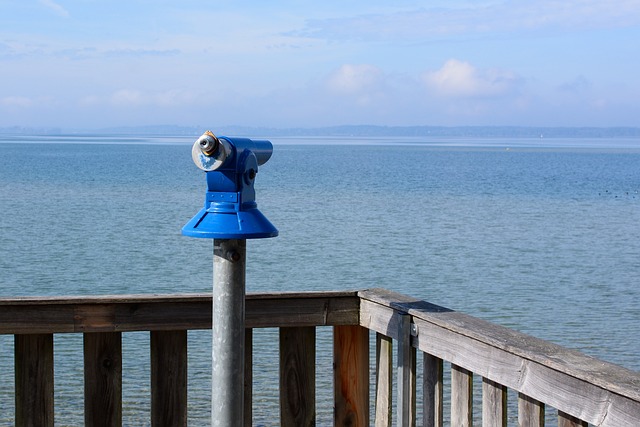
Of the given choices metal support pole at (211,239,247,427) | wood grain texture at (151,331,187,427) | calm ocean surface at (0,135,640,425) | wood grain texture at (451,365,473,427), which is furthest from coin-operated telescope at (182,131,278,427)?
calm ocean surface at (0,135,640,425)

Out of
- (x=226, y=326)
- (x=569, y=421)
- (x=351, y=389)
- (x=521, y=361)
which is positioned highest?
(x=226, y=326)

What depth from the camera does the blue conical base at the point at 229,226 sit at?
7.65 feet

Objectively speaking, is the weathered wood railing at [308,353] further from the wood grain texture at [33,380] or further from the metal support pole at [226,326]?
the metal support pole at [226,326]

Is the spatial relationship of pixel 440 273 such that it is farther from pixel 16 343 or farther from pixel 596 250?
pixel 16 343

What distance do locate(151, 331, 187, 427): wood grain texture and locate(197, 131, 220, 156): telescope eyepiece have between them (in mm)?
893

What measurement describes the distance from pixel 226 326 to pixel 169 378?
2.24 ft

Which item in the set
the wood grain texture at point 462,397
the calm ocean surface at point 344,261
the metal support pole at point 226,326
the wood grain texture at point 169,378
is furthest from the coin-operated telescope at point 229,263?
the calm ocean surface at point 344,261

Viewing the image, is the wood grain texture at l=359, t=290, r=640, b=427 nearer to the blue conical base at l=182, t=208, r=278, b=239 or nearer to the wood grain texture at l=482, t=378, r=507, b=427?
the wood grain texture at l=482, t=378, r=507, b=427

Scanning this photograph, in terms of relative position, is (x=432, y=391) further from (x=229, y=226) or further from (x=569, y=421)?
(x=229, y=226)

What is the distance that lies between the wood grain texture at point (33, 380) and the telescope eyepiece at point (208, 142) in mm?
1003

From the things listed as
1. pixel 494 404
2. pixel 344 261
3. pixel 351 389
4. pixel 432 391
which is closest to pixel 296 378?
pixel 351 389

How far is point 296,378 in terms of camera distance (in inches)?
123

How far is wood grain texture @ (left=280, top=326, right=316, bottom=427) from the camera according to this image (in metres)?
3.12

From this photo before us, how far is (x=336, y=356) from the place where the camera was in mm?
3195
